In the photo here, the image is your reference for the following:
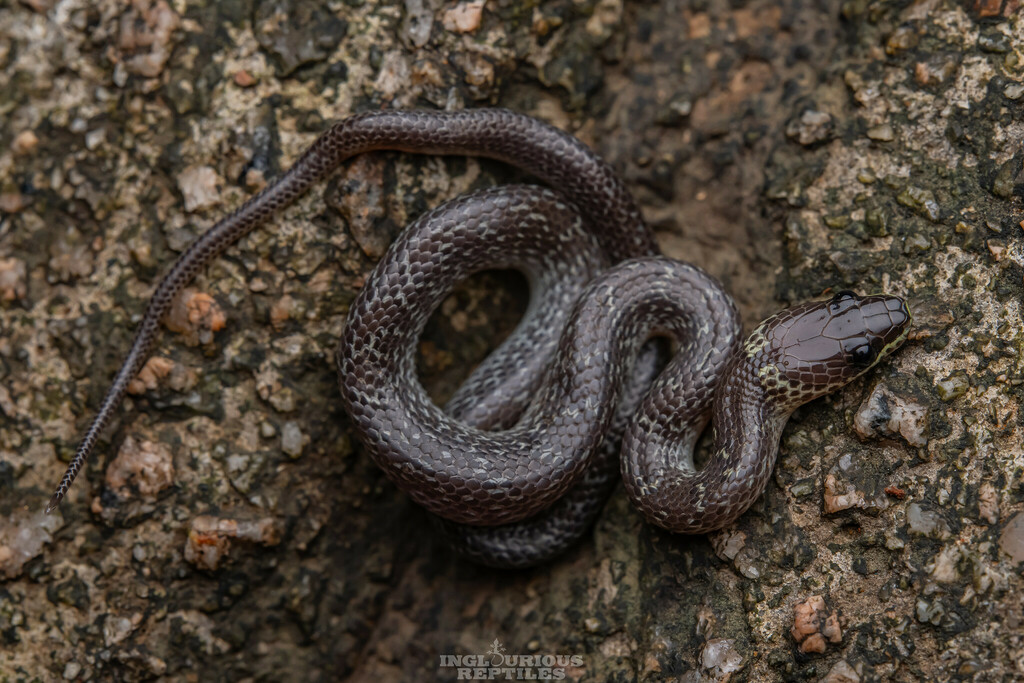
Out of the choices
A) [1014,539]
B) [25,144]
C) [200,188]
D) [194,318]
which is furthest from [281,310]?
[1014,539]

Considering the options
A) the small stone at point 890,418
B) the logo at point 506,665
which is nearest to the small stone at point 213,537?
the logo at point 506,665

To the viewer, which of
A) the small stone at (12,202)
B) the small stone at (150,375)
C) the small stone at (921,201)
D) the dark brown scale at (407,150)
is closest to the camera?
the small stone at (921,201)

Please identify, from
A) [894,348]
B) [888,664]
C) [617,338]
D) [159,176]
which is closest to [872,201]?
[894,348]

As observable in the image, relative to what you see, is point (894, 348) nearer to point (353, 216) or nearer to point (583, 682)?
point (583, 682)

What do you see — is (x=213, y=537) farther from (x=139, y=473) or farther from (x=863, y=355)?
(x=863, y=355)

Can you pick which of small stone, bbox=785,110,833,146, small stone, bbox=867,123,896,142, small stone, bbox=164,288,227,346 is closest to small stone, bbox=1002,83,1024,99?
small stone, bbox=867,123,896,142

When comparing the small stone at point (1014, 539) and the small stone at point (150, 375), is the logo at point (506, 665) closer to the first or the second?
the small stone at point (1014, 539)

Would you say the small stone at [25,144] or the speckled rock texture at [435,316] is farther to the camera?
the small stone at [25,144]
